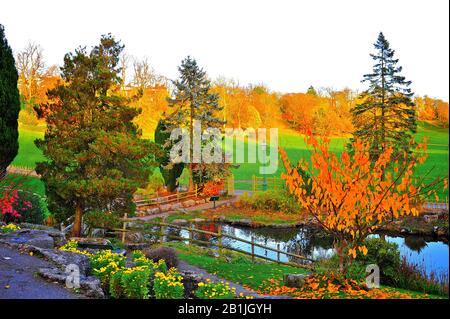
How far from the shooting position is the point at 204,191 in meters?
22.8

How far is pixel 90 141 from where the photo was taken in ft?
36.7

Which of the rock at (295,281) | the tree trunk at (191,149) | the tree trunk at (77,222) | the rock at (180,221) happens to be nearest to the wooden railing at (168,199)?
the tree trunk at (191,149)

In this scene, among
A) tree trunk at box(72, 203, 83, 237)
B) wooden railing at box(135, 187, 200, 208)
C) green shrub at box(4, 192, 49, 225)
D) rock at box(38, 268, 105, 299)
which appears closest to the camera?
rock at box(38, 268, 105, 299)

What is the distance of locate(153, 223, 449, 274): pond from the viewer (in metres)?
13.3

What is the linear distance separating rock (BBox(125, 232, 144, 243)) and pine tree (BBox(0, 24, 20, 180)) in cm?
422

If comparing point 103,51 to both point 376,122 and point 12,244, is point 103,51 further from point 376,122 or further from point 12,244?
point 376,122

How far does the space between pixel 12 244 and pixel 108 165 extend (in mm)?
3505

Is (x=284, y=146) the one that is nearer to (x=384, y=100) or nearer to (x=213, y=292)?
(x=384, y=100)

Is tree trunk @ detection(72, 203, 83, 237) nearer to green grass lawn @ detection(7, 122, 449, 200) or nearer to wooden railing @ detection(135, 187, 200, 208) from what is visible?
wooden railing @ detection(135, 187, 200, 208)

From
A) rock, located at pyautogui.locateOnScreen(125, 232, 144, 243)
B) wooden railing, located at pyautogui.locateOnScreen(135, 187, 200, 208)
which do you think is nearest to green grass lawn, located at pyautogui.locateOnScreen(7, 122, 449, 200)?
wooden railing, located at pyautogui.locateOnScreen(135, 187, 200, 208)

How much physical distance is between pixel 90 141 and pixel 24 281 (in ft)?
17.6

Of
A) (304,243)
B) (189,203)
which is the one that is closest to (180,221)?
(189,203)

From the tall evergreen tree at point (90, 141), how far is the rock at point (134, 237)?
207 cm

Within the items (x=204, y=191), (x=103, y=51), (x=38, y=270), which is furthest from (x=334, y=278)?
(x=204, y=191)
